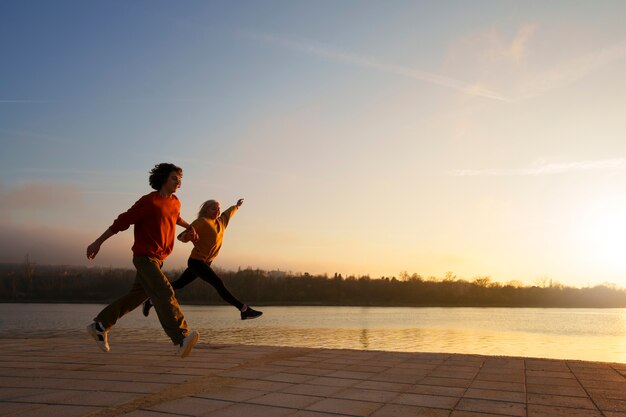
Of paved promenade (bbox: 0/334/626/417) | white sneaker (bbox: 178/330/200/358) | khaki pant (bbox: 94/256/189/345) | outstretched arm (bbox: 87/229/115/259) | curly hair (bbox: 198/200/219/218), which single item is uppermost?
curly hair (bbox: 198/200/219/218)

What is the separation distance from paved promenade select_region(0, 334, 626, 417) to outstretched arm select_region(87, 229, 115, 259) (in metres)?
1.16

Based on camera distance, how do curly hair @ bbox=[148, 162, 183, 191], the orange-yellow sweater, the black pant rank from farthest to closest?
the black pant, the orange-yellow sweater, curly hair @ bbox=[148, 162, 183, 191]

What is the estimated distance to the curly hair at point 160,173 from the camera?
5887 mm

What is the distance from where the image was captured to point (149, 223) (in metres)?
5.66

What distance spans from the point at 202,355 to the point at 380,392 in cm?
312

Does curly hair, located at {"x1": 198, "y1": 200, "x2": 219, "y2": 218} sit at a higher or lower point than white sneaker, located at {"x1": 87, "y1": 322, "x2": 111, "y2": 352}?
higher

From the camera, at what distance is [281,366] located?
6219mm

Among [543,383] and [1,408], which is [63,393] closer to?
[1,408]

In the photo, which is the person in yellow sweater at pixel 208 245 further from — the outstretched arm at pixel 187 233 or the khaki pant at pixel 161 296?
the khaki pant at pixel 161 296

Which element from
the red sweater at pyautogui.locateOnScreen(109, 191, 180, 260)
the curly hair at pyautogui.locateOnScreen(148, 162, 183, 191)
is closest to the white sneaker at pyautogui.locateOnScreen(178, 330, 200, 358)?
the red sweater at pyautogui.locateOnScreen(109, 191, 180, 260)

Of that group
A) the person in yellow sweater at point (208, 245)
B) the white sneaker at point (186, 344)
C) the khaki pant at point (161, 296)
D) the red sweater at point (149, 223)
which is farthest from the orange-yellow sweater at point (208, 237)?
the white sneaker at point (186, 344)

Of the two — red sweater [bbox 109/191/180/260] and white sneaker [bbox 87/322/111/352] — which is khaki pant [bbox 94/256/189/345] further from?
white sneaker [bbox 87/322/111/352]

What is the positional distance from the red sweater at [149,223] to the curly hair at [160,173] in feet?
0.44

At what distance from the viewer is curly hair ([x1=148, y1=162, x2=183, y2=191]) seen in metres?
5.89
